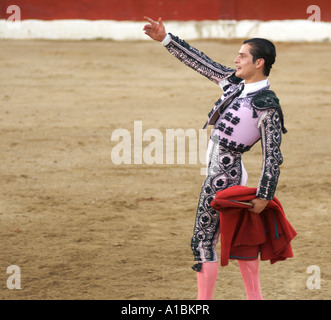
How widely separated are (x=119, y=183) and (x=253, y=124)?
3064 millimetres

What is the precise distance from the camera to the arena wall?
14.0 m

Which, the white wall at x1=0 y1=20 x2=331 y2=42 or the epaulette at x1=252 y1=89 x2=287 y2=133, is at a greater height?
the white wall at x1=0 y1=20 x2=331 y2=42

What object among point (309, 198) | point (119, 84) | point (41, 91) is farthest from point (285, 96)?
point (309, 198)

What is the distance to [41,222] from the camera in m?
4.71

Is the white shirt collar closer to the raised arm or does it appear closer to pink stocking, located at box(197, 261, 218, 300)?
the raised arm

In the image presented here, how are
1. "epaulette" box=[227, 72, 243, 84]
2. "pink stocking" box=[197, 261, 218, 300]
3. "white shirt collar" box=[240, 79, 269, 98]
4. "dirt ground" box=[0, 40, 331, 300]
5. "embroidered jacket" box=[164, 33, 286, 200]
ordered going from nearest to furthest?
"embroidered jacket" box=[164, 33, 286, 200] < "white shirt collar" box=[240, 79, 269, 98] < "pink stocking" box=[197, 261, 218, 300] < "epaulette" box=[227, 72, 243, 84] < "dirt ground" box=[0, 40, 331, 300]

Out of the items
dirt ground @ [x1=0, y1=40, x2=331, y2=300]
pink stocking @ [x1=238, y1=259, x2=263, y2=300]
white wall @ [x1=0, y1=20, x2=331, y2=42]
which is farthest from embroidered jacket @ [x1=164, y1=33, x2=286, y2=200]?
white wall @ [x1=0, y1=20, x2=331, y2=42]

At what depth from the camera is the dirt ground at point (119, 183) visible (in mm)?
3773

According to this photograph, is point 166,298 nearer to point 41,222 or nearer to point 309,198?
point 41,222

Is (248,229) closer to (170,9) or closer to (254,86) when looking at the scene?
(254,86)

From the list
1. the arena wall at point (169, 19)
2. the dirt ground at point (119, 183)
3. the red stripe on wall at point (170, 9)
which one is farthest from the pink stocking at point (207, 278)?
the red stripe on wall at point (170, 9)

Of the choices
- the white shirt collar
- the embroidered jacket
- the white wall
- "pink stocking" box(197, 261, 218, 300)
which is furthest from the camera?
the white wall

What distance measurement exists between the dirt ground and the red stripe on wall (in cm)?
286

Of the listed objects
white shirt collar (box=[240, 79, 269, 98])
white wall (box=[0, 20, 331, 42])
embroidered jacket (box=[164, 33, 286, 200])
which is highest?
white wall (box=[0, 20, 331, 42])
